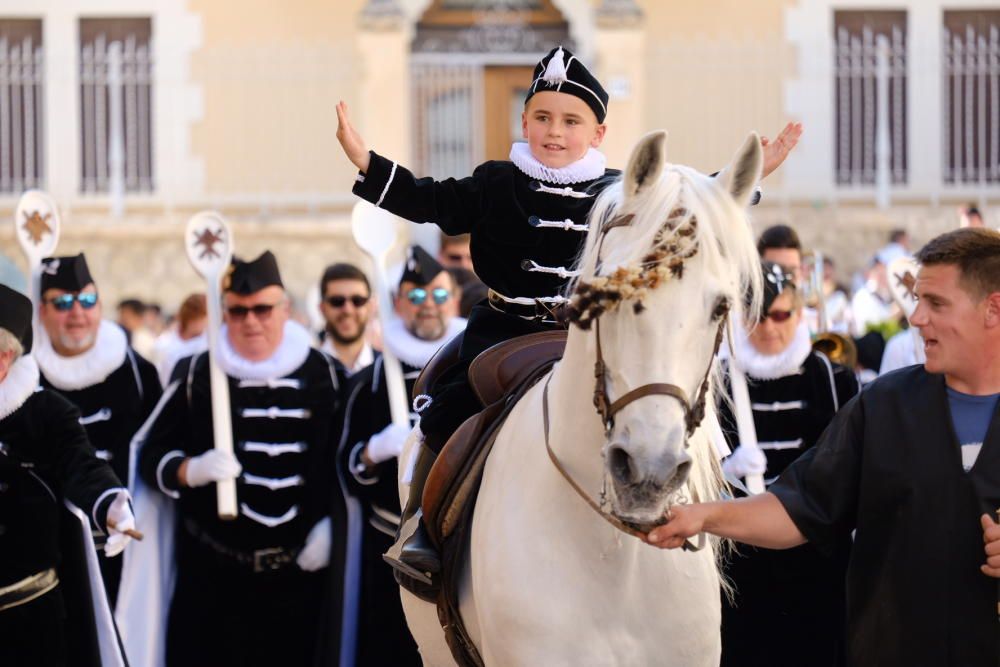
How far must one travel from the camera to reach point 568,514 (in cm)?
484

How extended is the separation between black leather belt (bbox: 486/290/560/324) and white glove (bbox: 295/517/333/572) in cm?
283

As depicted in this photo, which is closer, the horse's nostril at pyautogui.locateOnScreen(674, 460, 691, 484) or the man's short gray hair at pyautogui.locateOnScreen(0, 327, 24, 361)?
the horse's nostril at pyautogui.locateOnScreen(674, 460, 691, 484)

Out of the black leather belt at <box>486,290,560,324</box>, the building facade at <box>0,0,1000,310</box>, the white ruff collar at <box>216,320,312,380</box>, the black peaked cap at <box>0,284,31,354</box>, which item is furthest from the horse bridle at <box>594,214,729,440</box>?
the building facade at <box>0,0,1000,310</box>

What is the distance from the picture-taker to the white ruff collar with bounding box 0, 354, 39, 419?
6.52 metres

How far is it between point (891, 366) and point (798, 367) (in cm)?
112

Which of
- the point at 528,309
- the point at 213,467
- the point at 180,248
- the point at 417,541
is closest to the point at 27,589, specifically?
the point at 213,467

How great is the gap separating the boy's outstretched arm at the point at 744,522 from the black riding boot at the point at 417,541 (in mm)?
1225

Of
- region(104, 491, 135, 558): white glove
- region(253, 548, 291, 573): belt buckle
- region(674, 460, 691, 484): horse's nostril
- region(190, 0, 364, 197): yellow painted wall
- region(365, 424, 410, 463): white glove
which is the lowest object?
region(253, 548, 291, 573): belt buckle

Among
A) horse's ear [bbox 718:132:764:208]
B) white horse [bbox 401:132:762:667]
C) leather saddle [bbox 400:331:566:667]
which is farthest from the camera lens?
leather saddle [bbox 400:331:566:667]

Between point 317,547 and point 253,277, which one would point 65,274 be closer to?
point 253,277

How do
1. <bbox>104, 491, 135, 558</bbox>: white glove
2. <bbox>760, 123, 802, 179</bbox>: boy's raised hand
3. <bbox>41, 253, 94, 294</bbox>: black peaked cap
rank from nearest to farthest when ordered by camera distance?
1. <bbox>760, 123, 802, 179</bbox>: boy's raised hand
2. <bbox>104, 491, 135, 558</bbox>: white glove
3. <bbox>41, 253, 94, 294</bbox>: black peaked cap

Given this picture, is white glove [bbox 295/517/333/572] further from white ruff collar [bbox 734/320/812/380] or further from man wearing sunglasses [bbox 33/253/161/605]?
white ruff collar [bbox 734/320/812/380]

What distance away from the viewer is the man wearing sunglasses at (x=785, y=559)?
7.85 meters

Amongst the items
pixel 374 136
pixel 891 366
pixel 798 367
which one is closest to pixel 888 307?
pixel 891 366
